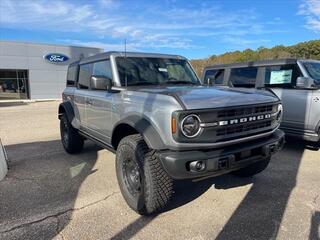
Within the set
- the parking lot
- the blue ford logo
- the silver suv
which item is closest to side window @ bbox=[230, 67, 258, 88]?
the silver suv

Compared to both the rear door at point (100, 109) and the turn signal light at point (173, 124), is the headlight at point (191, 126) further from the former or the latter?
the rear door at point (100, 109)

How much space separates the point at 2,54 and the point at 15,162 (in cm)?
2348

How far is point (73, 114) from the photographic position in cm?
622

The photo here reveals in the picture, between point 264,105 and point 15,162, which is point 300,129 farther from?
point 15,162

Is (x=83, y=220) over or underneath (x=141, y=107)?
underneath

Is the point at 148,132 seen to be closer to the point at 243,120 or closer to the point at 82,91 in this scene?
the point at 243,120

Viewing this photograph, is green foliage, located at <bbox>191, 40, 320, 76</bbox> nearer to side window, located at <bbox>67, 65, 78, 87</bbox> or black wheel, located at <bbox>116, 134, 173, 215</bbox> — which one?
side window, located at <bbox>67, 65, 78, 87</bbox>

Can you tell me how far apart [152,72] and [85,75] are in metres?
1.72

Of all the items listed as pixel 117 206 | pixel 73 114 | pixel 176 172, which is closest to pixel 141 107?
pixel 176 172

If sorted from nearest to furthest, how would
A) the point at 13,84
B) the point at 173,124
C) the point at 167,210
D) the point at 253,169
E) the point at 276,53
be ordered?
the point at 173,124 < the point at 167,210 < the point at 253,169 < the point at 13,84 < the point at 276,53

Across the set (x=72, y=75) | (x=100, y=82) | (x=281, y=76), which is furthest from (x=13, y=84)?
(x=100, y=82)

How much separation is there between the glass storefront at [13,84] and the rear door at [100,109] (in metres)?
25.0

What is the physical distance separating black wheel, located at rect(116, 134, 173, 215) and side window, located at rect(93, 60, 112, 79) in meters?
1.41

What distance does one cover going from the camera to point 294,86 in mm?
6656
